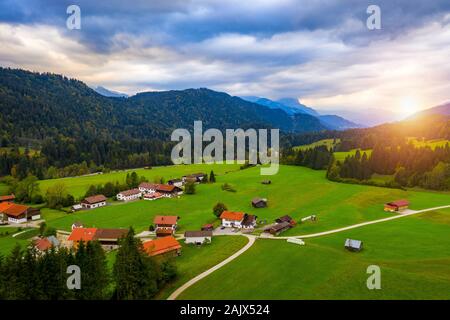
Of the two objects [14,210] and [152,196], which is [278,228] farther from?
[14,210]

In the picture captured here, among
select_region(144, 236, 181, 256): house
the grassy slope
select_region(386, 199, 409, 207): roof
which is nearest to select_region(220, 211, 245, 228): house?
the grassy slope

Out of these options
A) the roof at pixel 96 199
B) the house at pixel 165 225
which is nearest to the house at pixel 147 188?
the roof at pixel 96 199

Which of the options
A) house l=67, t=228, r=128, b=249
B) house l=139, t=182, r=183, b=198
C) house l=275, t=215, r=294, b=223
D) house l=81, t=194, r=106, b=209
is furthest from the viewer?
house l=139, t=182, r=183, b=198

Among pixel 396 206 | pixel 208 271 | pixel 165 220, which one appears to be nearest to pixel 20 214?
pixel 165 220

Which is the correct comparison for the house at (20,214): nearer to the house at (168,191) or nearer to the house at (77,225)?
the house at (77,225)

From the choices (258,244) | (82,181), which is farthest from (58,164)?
(258,244)

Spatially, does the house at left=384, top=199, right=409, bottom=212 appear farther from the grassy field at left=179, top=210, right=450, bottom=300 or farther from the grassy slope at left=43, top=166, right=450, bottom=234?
the grassy field at left=179, top=210, right=450, bottom=300
